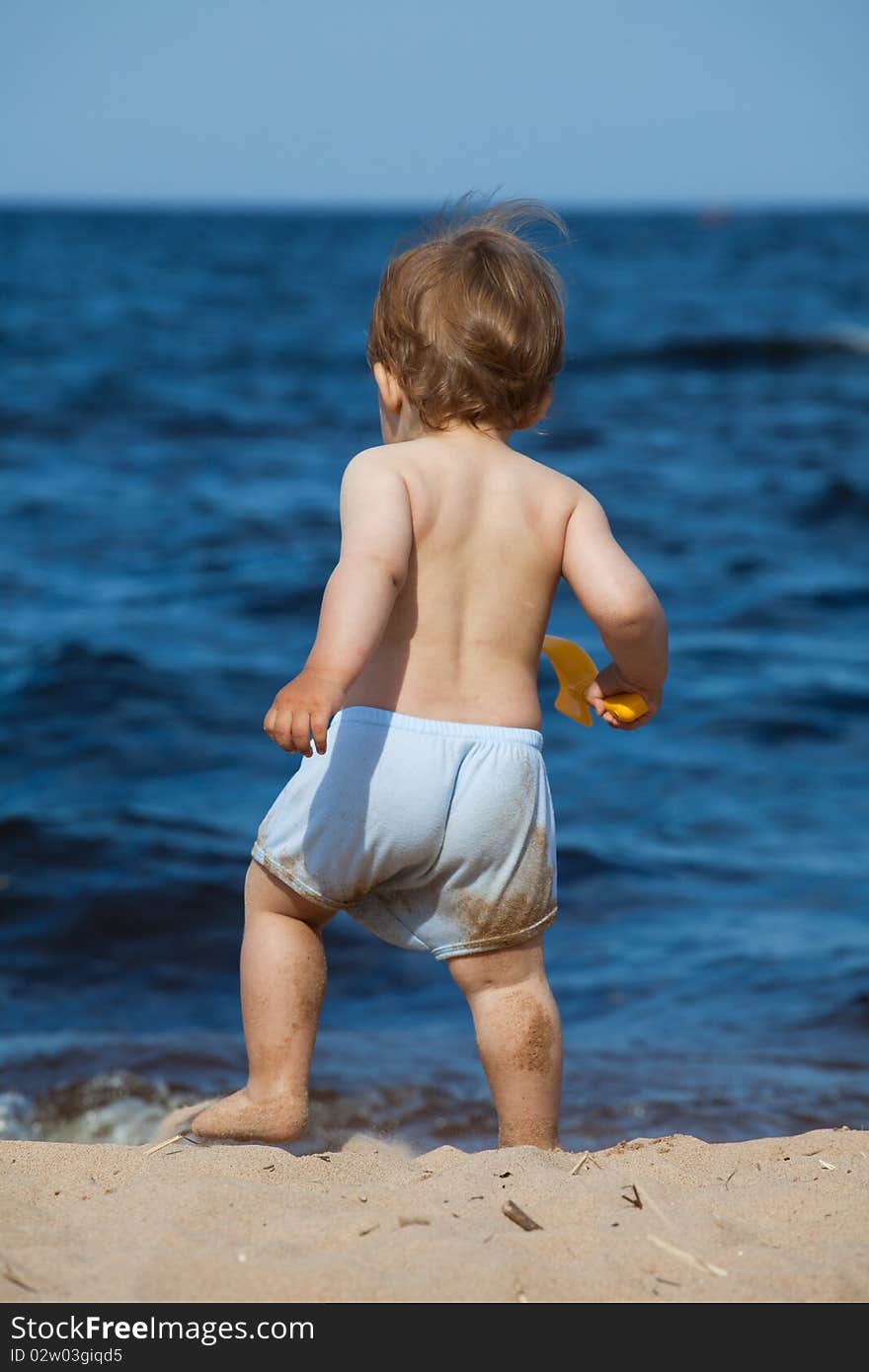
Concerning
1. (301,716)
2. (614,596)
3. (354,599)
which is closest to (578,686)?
(614,596)

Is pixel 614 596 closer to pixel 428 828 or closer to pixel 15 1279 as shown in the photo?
pixel 428 828

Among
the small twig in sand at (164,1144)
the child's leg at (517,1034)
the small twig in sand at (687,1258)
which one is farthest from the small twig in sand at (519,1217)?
the small twig in sand at (164,1144)

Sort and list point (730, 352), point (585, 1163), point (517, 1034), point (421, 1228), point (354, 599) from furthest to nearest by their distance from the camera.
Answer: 1. point (730, 352)
2. point (517, 1034)
3. point (585, 1163)
4. point (354, 599)
5. point (421, 1228)

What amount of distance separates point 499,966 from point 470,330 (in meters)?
1.06

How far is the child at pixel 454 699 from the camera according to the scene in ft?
7.65

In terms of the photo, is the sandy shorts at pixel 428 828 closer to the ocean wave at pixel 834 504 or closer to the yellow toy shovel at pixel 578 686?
the yellow toy shovel at pixel 578 686

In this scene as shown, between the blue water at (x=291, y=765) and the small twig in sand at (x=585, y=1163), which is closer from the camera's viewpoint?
the small twig in sand at (x=585, y=1163)

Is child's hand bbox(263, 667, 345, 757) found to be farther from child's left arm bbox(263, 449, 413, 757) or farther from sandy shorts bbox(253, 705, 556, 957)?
sandy shorts bbox(253, 705, 556, 957)

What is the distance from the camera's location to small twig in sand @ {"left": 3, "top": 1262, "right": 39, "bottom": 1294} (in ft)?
5.57

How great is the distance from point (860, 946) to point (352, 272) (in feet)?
121

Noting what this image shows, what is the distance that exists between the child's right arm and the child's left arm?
29cm

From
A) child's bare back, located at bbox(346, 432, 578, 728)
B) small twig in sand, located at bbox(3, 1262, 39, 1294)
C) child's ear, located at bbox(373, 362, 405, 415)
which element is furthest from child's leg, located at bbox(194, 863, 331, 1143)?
child's ear, located at bbox(373, 362, 405, 415)

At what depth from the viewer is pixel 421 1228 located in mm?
1870
